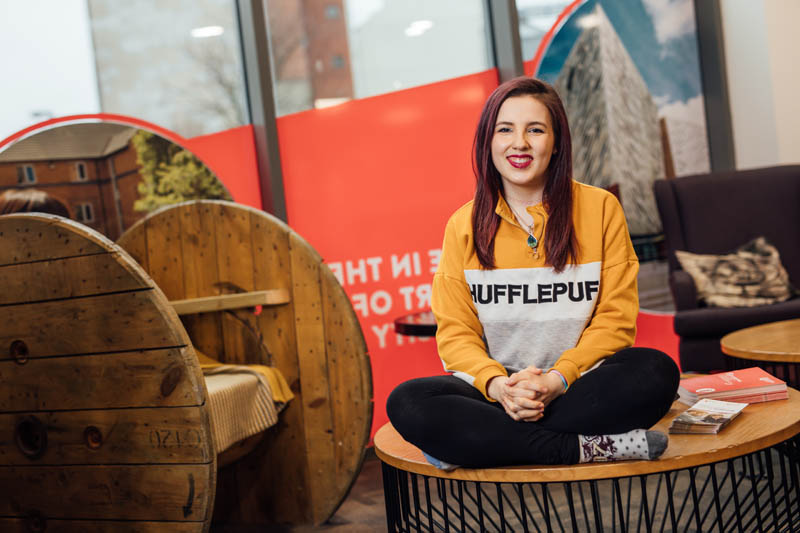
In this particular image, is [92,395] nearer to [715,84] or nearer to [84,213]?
[84,213]

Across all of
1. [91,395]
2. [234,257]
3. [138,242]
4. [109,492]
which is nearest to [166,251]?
[138,242]

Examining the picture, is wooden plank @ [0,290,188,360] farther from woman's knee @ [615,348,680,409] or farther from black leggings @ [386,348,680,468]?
woman's knee @ [615,348,680,409]

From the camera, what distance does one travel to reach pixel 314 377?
270 cm

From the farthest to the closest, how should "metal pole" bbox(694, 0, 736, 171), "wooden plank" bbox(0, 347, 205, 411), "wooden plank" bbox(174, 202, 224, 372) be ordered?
"metal pole" bbox(694, 0, 736, 171)
"wooden plank" bbox(174, 202, 224, 372)
"wooden plank" bbox(0, 347, 205, 411)

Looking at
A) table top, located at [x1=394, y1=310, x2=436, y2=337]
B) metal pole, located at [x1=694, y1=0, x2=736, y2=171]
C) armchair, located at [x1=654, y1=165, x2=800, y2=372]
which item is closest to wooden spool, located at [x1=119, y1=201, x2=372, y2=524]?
table top, located at [x1=394, y1=310, x2=436, y2=337]

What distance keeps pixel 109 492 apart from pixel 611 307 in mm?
1376

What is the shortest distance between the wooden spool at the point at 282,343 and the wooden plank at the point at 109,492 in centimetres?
76

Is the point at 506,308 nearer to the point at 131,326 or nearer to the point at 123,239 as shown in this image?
the point at 131,326

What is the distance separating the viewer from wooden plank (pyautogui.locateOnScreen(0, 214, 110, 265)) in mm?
1998

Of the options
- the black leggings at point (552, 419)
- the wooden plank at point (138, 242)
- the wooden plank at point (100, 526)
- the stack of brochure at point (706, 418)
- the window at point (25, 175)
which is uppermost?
the window at point (25, 175)

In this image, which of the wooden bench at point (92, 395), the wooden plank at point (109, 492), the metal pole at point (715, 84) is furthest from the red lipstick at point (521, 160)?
the metal pole at point (715, 84)

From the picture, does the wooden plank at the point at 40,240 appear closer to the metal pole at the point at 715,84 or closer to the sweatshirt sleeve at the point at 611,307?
the sweatshirt sleeve at the point at 611,307

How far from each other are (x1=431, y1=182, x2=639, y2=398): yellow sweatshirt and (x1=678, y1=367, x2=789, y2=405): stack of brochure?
10.1 inches

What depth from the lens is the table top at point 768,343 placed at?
2240 millimetres
